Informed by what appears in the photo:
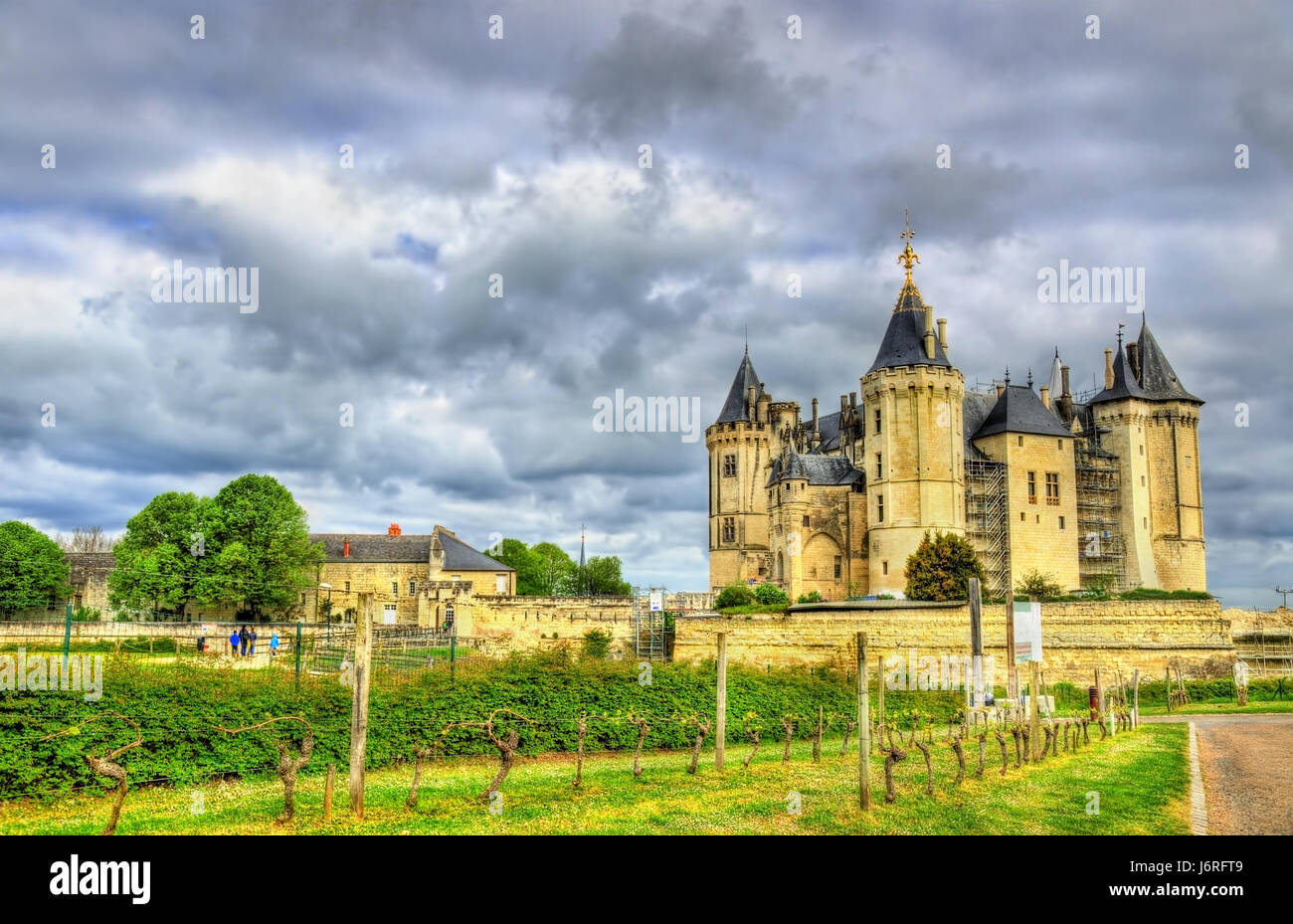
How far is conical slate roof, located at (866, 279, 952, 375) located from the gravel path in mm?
33798

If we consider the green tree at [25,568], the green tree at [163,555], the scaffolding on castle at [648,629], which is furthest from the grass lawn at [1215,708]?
the green tree at [25,568]

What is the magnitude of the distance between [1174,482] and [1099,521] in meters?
5.62

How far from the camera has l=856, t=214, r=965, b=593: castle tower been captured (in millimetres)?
54812

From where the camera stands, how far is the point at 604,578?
9044cm

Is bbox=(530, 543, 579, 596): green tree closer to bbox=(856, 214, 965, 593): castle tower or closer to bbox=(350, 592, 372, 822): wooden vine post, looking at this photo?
bbox=(856, 214, 965, 593): castle tower

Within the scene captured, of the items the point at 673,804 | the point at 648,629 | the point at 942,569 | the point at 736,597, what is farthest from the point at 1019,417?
the point at 673,804

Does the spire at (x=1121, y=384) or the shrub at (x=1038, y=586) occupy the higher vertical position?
the spire at (x=1121, y=384)

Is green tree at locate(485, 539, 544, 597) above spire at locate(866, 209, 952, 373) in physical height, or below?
below

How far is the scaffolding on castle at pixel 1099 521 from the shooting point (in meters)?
62.1

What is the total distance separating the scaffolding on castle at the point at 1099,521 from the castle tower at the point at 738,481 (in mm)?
20118

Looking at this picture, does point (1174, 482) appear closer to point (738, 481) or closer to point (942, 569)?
point (942, 569)

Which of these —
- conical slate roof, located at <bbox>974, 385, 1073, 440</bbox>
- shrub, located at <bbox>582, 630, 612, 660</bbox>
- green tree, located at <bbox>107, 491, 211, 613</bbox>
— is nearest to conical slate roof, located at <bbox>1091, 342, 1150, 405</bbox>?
conical slate roof, located at <bbox>974, 385, 1073, 440</bbox>

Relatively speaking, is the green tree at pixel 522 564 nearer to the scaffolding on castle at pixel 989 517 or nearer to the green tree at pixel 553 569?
the green tree at pixel 553 569

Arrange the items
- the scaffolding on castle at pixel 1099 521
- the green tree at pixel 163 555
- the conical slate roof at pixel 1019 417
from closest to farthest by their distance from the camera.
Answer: the green tree at pixel 163 555 → the conical slate roof at pixel 1019 417 → the scaffolding on castle at pixel 1099 521
